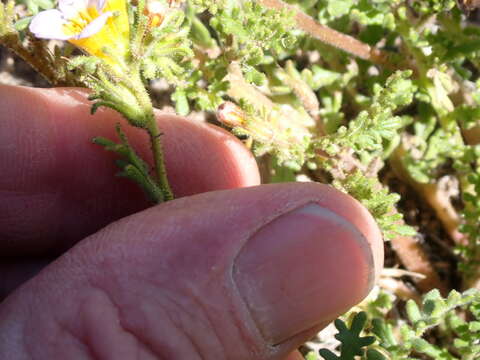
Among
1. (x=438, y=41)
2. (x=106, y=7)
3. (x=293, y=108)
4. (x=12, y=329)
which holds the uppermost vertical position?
(x=106, y=7)

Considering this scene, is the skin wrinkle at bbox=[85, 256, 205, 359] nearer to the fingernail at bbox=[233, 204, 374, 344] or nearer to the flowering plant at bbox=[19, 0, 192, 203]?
the fingernail at bbox=[233, 204, 374, 344]

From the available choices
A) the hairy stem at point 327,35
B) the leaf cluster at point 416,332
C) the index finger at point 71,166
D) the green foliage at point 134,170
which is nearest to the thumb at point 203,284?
the green foliage at point 134,170

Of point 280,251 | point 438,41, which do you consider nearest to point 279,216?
point 280,251

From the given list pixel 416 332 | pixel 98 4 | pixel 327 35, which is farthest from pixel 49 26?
pixel 416 332

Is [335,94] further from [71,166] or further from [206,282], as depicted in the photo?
[206,282]

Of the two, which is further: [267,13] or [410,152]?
[410,152]

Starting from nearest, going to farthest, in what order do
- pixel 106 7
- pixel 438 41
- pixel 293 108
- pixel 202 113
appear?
pixel 106 7
pixel 438 41
pixel 293 108
pixel 202 113

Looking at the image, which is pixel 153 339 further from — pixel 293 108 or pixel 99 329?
pixel 293 108

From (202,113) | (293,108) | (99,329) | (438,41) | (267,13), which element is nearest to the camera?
(99,329)
